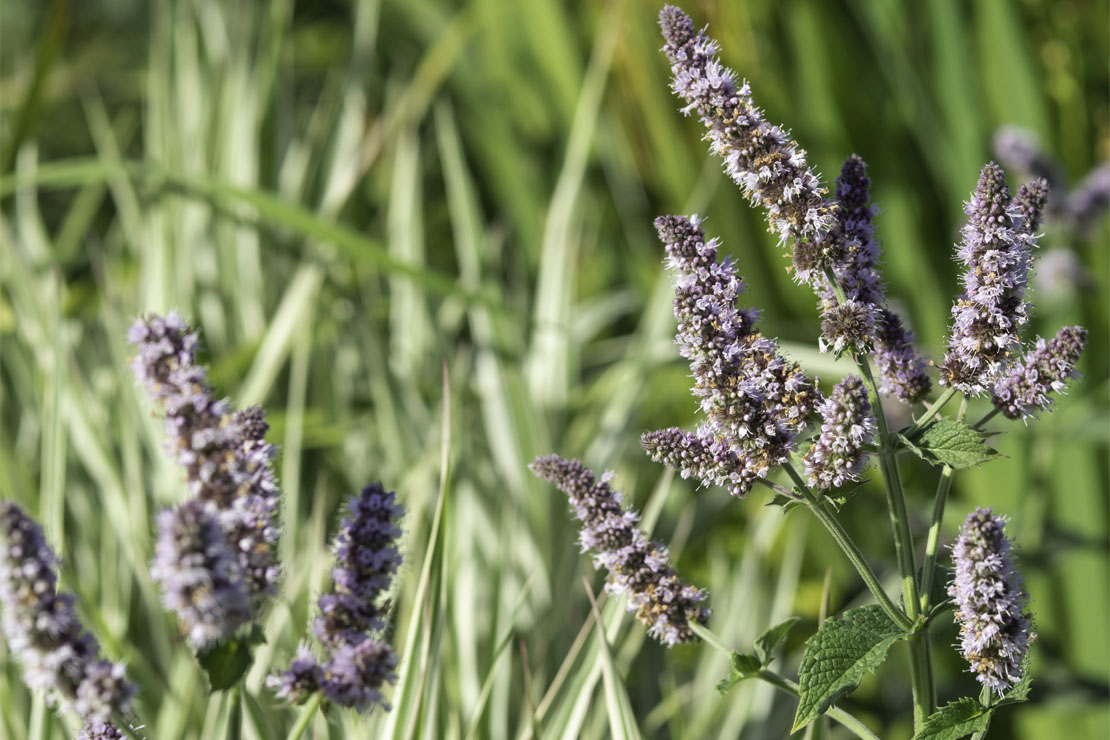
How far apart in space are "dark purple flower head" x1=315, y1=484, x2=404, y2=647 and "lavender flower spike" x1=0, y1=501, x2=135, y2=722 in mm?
174

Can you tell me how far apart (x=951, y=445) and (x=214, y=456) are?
61cm

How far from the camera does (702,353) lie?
804mm

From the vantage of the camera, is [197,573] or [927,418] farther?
[927,418]

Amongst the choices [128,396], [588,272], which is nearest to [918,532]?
[588,272]

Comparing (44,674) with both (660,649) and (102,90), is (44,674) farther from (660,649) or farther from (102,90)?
(102,90)

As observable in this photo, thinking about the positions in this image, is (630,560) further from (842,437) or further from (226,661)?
(226,661)

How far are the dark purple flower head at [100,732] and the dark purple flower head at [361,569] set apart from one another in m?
0.17

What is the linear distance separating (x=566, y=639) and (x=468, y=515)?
31 centimetres

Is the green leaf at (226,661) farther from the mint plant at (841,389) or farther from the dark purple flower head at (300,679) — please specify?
the mint plant at (841,389)

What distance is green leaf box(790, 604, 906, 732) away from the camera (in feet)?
2.61

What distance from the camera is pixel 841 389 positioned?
809 mm

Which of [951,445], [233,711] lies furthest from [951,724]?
[233,711]

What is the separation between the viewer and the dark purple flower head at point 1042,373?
34.3 inches

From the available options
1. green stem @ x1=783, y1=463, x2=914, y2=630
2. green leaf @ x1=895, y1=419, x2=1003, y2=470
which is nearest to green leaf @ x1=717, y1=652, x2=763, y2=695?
green stem @ x1=783, y1=463, x2=914, y2=630
